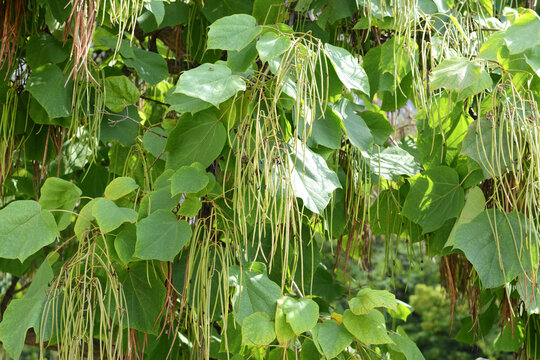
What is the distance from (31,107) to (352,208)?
58 centimetres

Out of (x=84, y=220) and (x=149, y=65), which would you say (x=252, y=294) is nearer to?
(x=84, y=220)

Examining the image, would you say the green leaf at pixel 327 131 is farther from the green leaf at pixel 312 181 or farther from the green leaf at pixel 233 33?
the green leaf at pixel 233 33

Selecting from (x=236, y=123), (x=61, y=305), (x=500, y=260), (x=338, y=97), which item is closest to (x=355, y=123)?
(x=338, y=97)

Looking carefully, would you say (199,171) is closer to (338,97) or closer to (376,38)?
Result: (338,97)

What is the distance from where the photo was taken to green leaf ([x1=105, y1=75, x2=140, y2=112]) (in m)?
1.18

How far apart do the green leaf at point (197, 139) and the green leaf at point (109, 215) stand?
0.12 meters

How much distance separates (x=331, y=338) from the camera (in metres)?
0.90

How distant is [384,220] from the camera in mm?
1271

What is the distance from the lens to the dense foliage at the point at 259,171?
887 millimetres

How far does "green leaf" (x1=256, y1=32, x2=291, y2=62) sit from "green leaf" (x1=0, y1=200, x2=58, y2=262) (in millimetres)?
350

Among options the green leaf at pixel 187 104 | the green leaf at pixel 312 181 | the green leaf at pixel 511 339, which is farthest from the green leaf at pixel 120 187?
the green leaf at pixel 511 339

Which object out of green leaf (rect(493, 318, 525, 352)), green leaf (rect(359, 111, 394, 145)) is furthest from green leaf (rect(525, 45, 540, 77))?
green leaf (rect(493, 318, 525, 352))

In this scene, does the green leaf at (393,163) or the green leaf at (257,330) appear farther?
the green leaf at (393,163)

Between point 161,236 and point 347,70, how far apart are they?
0.34m
